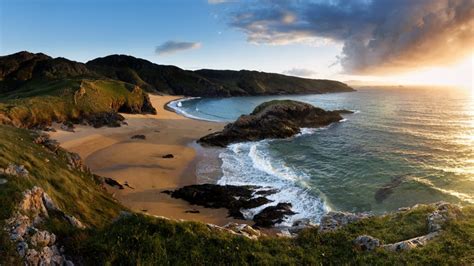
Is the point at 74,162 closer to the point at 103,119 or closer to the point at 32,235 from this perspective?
the point at 32,235

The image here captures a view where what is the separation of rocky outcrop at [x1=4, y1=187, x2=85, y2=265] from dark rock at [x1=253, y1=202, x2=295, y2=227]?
51.6 ft

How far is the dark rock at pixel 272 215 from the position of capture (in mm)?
25750

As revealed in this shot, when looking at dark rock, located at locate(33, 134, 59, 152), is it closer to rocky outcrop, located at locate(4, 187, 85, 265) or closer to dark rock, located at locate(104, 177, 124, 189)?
dark rock, located at locate(104, 177, 124, 189)

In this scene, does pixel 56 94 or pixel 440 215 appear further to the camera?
pixel 56 94

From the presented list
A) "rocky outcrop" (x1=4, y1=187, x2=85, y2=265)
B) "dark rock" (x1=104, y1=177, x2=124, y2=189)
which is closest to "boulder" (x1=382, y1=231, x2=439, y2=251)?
"rocky outcrop" (x1=4, y1=187, x2=85, y2=265)

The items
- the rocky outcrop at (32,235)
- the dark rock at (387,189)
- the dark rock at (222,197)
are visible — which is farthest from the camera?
the dark rock at (387,189)

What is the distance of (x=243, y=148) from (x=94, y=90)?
4388 cm

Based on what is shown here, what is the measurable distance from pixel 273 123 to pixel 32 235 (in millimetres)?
52105

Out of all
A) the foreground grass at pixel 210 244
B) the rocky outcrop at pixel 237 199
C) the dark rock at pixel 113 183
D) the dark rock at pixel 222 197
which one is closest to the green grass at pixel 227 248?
the foreground grass at pixel 210 244

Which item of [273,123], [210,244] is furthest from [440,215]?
[273,123]

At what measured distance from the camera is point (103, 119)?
213ft

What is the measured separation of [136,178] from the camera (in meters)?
35.1

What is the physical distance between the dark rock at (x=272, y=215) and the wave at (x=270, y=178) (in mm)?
532

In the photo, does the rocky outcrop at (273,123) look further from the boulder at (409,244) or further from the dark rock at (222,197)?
the boulder at (409,244)
